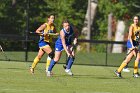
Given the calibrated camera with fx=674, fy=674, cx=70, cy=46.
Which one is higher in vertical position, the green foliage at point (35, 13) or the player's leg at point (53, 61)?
the player's leg at point (53, 61)

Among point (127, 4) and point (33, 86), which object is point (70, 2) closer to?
point (127, 4)

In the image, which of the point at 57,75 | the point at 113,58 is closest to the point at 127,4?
the point at 113,58

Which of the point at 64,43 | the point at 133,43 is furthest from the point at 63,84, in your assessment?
the point at 133,43

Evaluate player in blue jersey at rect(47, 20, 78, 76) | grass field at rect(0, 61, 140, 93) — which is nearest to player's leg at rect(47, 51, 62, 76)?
player in blue jersey at rect(47, 20, 78, 76)

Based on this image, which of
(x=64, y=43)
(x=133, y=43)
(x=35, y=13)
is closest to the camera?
(x=64, y=43)

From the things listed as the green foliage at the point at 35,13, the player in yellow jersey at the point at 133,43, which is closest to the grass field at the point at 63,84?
the player in yellow jersey at the point at 133,43

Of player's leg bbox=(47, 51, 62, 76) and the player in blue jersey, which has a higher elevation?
the player in blue jersey

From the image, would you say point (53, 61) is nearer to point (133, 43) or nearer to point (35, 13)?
point (133, 43)

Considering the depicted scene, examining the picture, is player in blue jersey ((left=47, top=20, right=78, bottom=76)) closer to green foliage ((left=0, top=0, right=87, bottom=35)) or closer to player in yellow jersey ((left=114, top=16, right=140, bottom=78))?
player in yellow jersey ((left=114, top=16, right=140, bottom=78))

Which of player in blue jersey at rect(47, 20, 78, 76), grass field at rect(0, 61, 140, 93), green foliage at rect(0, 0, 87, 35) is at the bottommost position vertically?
green foliage at rect(0, 0, 87, 35)

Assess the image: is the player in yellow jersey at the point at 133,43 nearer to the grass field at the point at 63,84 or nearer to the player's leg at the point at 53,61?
the grass field at the point at 63,84

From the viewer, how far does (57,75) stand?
2200cm

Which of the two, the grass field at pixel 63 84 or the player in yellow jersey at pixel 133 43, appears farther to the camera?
the player in yellow jersey at pixel 133 43

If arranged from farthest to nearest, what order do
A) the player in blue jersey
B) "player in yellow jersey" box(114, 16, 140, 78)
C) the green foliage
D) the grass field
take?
the green foliage → "player in yellow jersey" box(114, 16, 140, 78) → the player in blue jersey → the grass field
